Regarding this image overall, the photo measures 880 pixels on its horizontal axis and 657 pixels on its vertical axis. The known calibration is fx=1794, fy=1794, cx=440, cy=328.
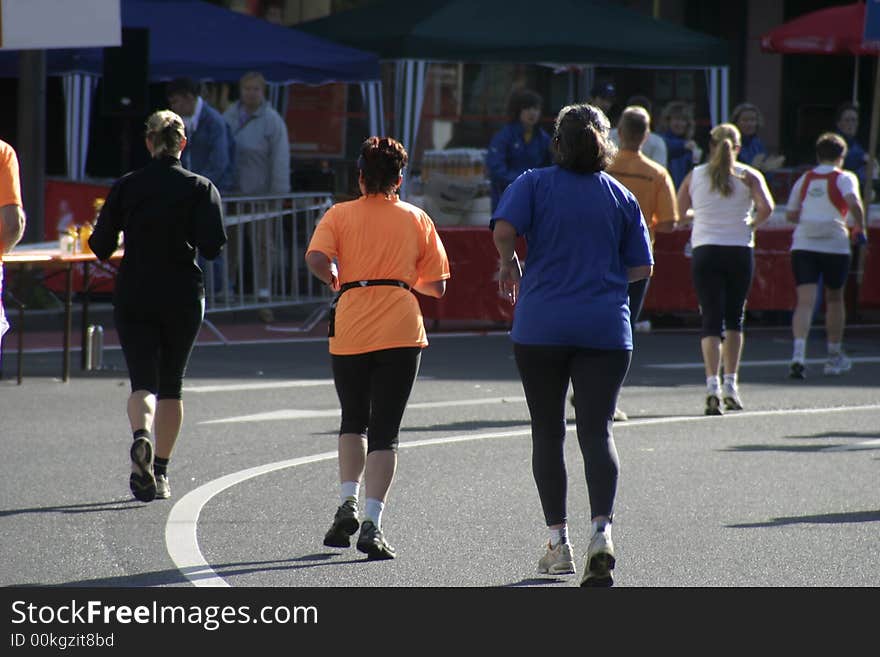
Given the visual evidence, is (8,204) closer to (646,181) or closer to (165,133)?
(165,133)

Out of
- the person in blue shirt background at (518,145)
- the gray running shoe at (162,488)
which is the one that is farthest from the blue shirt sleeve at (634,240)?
the person in blue shirt background at (518,145)

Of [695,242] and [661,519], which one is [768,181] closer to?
[695,242]

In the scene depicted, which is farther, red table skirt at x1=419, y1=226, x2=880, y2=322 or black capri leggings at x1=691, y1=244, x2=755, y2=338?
red table skirt at x1=419, y1=226, x2=880, y2=322

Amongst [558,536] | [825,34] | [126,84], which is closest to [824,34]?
[825,34]

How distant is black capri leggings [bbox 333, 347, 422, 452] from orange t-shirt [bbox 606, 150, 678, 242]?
3.82 m

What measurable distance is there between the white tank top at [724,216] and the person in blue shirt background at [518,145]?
5331mm

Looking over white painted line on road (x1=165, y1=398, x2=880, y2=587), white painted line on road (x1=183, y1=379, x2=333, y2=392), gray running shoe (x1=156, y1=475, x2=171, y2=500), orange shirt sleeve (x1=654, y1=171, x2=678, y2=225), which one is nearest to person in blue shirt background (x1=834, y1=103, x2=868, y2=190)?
white painted line on road (x1=165, y1=398, x2=880, y2=587)

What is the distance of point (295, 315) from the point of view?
18.0 meters

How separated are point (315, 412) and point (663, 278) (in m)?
6.09

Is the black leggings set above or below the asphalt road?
above

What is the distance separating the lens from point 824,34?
2062 cm

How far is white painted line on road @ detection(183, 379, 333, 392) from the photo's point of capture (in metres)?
12.7

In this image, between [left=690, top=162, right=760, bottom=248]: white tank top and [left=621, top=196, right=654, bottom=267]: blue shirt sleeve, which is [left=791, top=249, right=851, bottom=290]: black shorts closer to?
[left=690, top=162, right=760, bottom=248]: white tank top

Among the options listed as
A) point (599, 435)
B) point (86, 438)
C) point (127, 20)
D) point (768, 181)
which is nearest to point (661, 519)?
point (599, 435)
